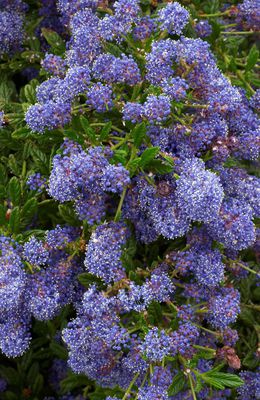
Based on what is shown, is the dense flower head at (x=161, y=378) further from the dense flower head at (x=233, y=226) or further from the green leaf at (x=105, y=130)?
the green leaf at (x=105, y=130)

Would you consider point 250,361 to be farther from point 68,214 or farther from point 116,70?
point 116,70

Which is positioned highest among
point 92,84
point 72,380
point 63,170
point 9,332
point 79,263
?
point 92,84

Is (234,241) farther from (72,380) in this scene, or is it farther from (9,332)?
(72,380)

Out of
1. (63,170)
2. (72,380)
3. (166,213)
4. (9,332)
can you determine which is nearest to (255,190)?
(166,213)

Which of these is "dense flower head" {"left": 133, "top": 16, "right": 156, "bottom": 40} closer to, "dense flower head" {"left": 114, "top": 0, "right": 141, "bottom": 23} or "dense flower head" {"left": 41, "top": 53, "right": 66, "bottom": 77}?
"dense flower head" {"left": 114, "top": 0, "right": 141, "bottom": 23}

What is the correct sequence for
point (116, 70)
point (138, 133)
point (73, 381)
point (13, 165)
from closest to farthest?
point (138, 133)
point (116, 70)
point (13, 165)
point (73, 381)

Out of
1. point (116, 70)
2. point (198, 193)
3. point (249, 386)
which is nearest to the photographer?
point (198, 193)

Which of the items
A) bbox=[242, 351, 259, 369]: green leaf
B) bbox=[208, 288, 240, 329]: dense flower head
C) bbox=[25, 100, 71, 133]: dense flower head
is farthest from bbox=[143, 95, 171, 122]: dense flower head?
bbox=[242, 351, 259, 369]: green leaf

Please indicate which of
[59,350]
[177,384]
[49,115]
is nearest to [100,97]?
[49,115]
